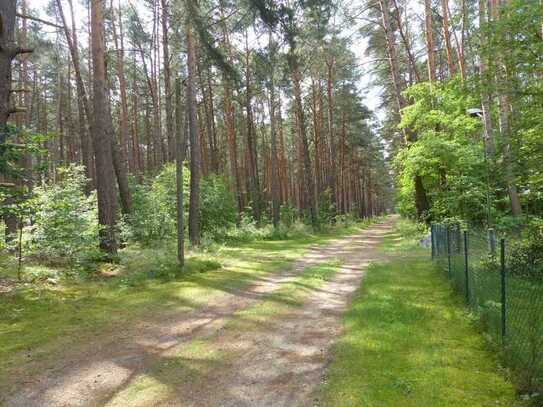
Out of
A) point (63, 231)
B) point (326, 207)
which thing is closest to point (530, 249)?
point (63, 231)

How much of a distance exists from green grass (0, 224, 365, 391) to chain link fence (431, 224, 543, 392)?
4983 mm

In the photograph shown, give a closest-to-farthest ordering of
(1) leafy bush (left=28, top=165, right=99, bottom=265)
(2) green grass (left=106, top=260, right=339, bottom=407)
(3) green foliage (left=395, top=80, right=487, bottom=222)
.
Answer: (2) green grass (left=106, top=260, right=339, bottom=407)
(1) leafy bush (left=28, top=165, right=99, bottom=265)
(3) green foliage (left=395, top=80, right=487, bottom=222)

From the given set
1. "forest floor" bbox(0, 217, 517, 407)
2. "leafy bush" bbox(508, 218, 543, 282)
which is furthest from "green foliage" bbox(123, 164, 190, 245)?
"leafy bush" bbox(508, 218, 543, 282)

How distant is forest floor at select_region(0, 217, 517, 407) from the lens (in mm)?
4129

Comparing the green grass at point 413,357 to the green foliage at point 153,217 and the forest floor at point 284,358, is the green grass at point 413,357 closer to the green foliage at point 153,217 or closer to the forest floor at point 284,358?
the forest floor at point 284,358

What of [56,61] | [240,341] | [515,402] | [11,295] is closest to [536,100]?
[515,402]

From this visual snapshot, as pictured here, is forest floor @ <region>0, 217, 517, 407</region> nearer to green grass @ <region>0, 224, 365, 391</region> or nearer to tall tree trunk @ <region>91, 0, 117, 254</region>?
green grass @ <region>0, 224, 365, 391</region>

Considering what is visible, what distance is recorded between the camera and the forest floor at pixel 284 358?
163 inches

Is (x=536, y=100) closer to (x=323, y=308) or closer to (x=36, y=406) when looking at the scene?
(x=323, y=308)

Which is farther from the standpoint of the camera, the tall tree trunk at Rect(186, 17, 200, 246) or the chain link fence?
the tall tree trunk at Rect(186, 17, 200, 246)

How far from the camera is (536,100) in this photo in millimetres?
6418

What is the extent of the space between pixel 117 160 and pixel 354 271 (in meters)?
9.77

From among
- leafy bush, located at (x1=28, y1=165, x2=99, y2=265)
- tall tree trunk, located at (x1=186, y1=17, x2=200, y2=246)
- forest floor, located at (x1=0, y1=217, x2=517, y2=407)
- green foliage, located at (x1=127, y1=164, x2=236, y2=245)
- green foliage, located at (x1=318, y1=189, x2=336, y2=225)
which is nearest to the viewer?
forest floor, located at (x1=0, y1=217, x2=517, y2=407)

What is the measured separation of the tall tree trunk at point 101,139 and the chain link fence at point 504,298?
921cm
